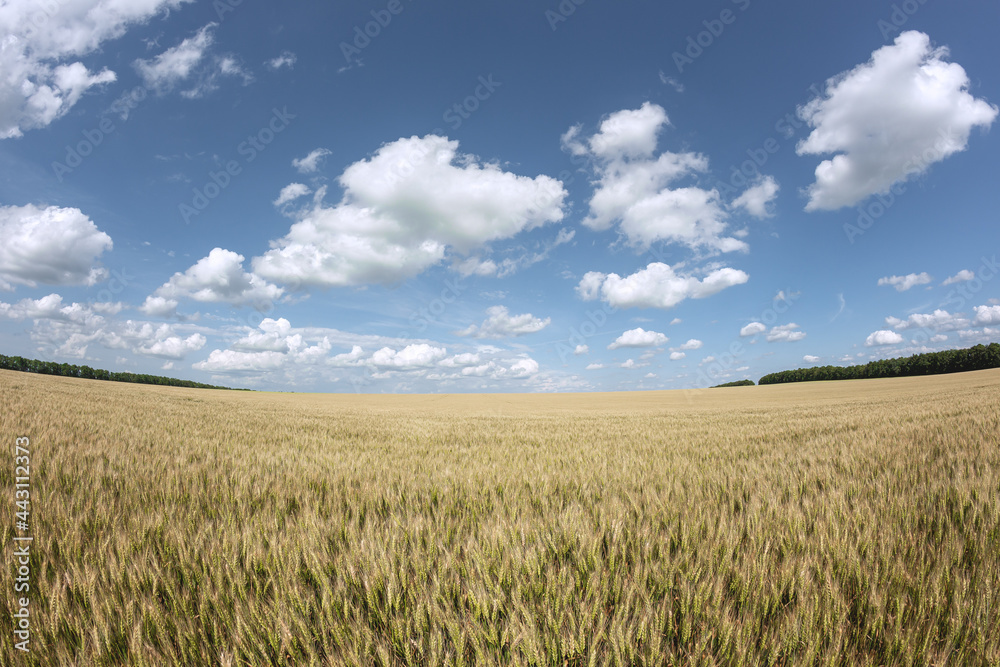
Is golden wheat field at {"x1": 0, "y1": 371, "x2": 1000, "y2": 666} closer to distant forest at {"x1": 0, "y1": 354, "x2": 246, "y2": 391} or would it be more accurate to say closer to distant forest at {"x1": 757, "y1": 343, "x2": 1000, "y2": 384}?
distant forest at {"x1": 0, "y1": 354, "x2": 246, "y2": 391}

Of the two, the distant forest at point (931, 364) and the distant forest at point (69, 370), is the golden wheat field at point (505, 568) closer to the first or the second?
the distant forest at point (69, 370)

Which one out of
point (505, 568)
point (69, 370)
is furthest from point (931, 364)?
point (69, 370)

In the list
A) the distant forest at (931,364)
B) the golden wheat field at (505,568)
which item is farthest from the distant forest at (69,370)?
the distant forest at (931,364)

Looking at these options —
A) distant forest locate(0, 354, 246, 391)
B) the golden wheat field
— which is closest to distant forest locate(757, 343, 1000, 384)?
the golden wheat field

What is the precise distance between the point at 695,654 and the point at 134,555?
2691 mm

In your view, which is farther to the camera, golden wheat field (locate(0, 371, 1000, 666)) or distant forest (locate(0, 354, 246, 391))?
distant forest (locate(0, 354, 246, 391))

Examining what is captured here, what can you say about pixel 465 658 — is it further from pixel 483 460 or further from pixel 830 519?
pixel 483 460

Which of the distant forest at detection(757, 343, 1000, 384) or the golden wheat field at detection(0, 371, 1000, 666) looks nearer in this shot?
the golden wheat field at detection(0, 371, 1000, 666)

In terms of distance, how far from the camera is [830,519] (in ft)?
7.67

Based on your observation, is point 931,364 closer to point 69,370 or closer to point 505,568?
point 505,568

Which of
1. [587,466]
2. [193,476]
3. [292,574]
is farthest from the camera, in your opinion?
[587,466]

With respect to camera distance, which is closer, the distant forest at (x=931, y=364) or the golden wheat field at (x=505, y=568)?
the golden wheat field at (x=505, y=568)

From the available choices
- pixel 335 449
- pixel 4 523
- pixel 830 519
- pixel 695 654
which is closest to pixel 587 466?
pixel 830 519

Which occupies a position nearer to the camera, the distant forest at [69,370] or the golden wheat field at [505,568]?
the golden wheat field at [505,568]
